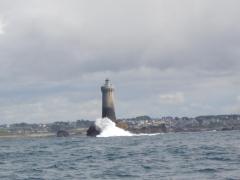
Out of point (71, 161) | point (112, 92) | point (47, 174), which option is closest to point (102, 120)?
point (112, 92)

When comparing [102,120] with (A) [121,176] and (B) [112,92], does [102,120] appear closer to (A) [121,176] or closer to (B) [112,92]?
(B) [112,92]

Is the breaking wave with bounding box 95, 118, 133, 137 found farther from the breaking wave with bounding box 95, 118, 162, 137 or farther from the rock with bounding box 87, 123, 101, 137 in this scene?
the rock with bounding box 87, 123, 101, 137

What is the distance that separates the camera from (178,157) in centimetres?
4584

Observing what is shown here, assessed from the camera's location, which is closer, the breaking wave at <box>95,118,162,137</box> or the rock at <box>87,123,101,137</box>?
the breaking wave at <box>95,118,162,137</box>

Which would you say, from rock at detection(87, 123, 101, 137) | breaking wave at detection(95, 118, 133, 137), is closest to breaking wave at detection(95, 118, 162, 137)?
breaking wave at detection(95, 118, 133, 137)

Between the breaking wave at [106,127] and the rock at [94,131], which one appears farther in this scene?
the rock at [94,131]

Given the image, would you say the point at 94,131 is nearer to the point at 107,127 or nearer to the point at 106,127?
the point at 106,127

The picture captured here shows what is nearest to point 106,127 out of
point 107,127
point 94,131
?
point 107,127

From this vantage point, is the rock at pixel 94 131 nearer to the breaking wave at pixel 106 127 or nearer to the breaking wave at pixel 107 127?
the breaking wave at pixel 107 127

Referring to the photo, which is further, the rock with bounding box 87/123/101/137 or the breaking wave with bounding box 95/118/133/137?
the rock with bounding box 87/123/101/137

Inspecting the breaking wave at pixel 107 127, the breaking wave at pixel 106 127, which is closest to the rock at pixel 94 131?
the breaking wave at pixel 107 127

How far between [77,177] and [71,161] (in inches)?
449

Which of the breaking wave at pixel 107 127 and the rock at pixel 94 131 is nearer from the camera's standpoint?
the breaking wave at pixel 107 127

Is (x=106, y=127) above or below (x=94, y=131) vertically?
above
